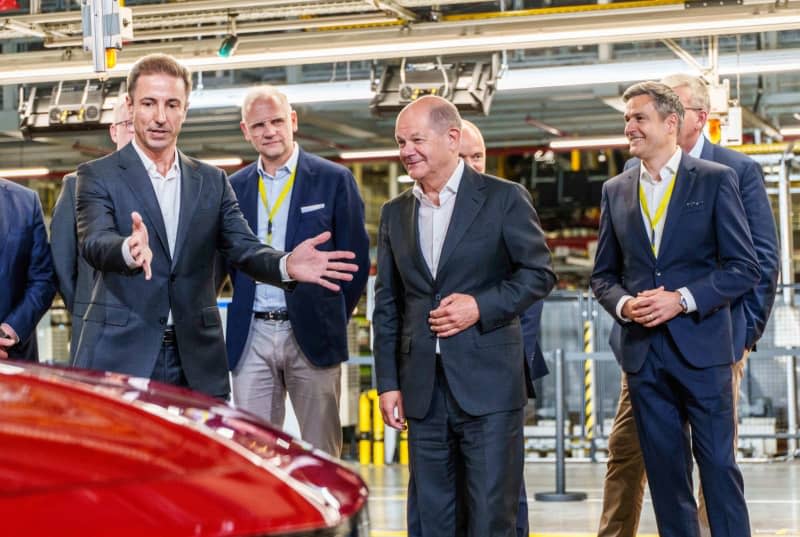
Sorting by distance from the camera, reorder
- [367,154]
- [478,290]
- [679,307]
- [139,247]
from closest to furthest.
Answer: [139,247] → [478,290] → [679,307] → [367,154]

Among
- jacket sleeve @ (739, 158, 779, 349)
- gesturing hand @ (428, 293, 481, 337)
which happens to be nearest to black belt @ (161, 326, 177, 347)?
gesturing hand @ (428, 293, 481, 337)

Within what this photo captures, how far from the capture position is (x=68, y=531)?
1669 millimetres

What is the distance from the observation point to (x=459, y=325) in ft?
13.4

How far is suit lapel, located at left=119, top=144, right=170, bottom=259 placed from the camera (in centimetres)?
398

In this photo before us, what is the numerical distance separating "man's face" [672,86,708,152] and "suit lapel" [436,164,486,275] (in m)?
1.30

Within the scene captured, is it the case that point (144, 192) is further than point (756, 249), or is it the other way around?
point (756, 249)

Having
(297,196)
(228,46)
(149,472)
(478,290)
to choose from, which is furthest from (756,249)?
(228,46)

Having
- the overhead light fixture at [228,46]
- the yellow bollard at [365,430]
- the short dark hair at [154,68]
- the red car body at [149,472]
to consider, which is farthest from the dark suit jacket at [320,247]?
the yellow bollard at [365,430]

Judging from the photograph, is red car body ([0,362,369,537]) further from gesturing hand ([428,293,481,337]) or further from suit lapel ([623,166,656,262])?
suit lapel ([623,166,656,262])

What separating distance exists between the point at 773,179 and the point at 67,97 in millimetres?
7948

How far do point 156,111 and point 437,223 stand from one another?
100 centimetres

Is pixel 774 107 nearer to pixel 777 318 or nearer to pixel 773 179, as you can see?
pixel 773 179

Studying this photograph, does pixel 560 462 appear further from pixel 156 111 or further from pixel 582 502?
pixel 156 111

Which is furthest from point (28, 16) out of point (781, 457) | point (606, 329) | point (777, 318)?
point (781, 457)
